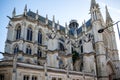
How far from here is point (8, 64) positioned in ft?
67.5

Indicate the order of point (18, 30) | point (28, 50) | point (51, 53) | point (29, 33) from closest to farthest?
point (51, 53) → point (28, 50) → point (18, 30) → point (29, 33)

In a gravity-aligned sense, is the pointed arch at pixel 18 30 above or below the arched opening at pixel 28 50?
above

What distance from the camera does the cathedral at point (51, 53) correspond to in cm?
2316

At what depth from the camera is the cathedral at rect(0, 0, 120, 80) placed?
2316cm

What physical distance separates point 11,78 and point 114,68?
33820 mm

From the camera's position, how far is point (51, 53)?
105 ft

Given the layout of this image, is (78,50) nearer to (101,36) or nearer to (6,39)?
(101,36)

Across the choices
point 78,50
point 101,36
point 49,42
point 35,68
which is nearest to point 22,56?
point 49,42

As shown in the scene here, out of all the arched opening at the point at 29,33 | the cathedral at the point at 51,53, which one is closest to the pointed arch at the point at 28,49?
the cathedral at the point at 51,53

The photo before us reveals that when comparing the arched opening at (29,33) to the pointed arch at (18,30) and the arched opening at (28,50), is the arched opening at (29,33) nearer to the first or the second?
the pointed arch at (18,30)

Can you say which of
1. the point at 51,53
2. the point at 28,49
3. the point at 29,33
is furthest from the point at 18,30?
the point at 51,53

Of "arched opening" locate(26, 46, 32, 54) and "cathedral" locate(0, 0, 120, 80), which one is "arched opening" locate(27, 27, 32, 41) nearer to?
"cathedral" locate(0, 0, 120, 80)

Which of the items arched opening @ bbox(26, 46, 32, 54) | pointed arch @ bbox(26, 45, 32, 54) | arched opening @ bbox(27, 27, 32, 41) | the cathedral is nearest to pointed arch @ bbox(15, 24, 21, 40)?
the cathedral

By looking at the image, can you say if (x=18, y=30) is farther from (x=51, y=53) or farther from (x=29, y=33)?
(x=51, y=53)
